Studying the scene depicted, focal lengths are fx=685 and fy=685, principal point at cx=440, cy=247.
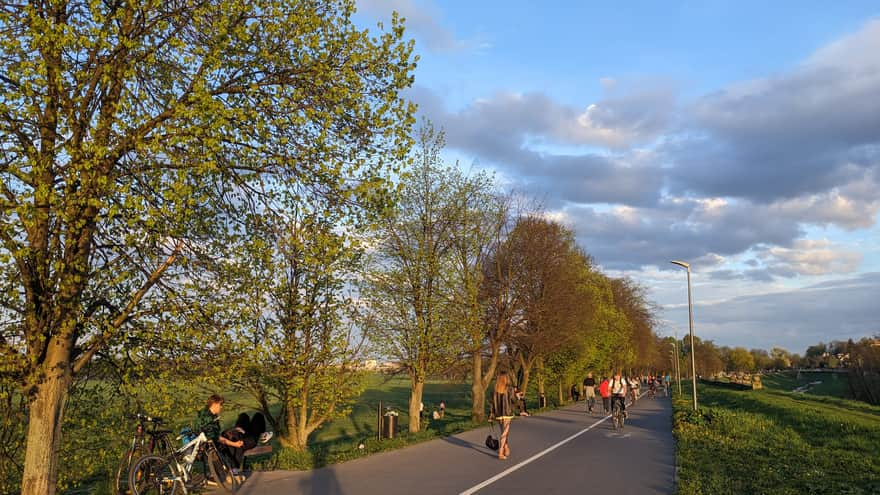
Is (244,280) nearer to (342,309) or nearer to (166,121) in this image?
(166,121)

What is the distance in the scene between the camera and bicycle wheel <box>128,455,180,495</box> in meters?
8.91

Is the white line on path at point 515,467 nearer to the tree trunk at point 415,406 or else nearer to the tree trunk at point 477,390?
the tree trunk at point 415,406

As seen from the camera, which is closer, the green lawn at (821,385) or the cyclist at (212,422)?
the cyclist at (212,422)

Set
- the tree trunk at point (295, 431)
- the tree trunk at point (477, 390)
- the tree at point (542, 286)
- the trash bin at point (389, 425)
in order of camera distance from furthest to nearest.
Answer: the tree at point (542, 286)
the tree trunk at point (477, 390)
the trash bin at point (389, 425)
the tree trunk at point (295, 431)

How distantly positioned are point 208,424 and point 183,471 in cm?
97

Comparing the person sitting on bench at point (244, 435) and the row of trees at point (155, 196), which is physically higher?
the row of trees at point (155, 196)

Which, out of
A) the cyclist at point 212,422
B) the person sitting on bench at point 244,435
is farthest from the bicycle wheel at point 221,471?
the person sitting on bench at point 244,435

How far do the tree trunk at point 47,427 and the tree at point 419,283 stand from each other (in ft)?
41.6

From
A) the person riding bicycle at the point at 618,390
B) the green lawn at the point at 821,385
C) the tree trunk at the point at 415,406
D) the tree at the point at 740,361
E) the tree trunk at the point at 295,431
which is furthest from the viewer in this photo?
the tree at the point at 740,361

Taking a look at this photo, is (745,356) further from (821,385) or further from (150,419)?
(150,419)

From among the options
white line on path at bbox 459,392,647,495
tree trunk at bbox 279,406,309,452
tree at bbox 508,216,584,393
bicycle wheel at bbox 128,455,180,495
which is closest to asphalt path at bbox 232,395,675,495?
white line on path at bbox 459,392,647,495

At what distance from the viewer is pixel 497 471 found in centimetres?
1292

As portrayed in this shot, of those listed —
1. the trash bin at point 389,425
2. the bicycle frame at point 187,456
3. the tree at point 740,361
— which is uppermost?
the tree at point 740,361

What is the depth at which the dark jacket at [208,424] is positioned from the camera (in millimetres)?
10305
